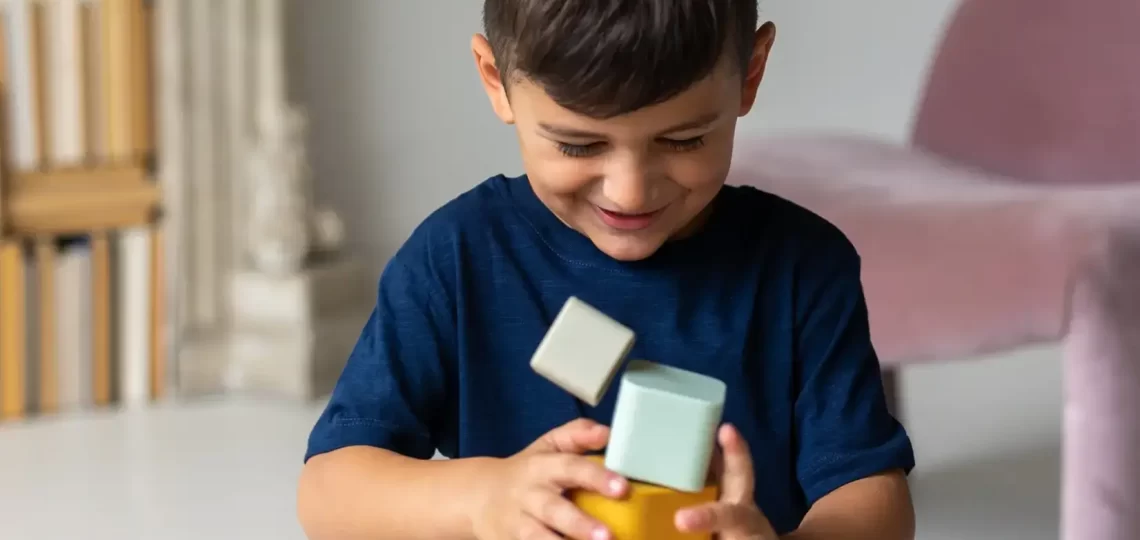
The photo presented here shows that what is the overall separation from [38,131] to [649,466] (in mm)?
1501

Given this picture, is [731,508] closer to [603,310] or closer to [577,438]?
[577,438]

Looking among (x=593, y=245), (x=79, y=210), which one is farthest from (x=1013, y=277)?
(x=79, y=210)

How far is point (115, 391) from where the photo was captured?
186 centimetres

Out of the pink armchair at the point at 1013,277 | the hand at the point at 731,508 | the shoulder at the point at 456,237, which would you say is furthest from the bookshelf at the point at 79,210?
the hand at the point at 731,508

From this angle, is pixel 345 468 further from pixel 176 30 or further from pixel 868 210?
pixel 176 30

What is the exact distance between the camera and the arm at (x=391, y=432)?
26.0 inches

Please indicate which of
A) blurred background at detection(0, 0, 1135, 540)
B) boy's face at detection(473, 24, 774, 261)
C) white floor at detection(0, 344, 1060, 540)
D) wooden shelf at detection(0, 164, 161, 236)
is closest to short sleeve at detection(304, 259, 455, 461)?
boy's face at detection(473, 24, 774, 261)

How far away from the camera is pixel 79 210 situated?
5.90 ft

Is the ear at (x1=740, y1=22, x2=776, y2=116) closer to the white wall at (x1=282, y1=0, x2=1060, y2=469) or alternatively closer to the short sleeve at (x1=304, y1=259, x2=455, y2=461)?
the short sleeve at (x1=304, y1=259, x2=455, y2=461)

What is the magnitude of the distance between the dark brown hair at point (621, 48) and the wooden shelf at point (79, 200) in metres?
1.38

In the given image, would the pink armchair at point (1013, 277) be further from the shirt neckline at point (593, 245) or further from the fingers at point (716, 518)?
the fingers at point (716, 518)

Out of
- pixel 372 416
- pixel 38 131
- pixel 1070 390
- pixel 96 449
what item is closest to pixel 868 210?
pixel 1070 390

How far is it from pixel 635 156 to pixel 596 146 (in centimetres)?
3

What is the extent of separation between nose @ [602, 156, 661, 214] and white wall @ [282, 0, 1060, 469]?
51.0 inches
